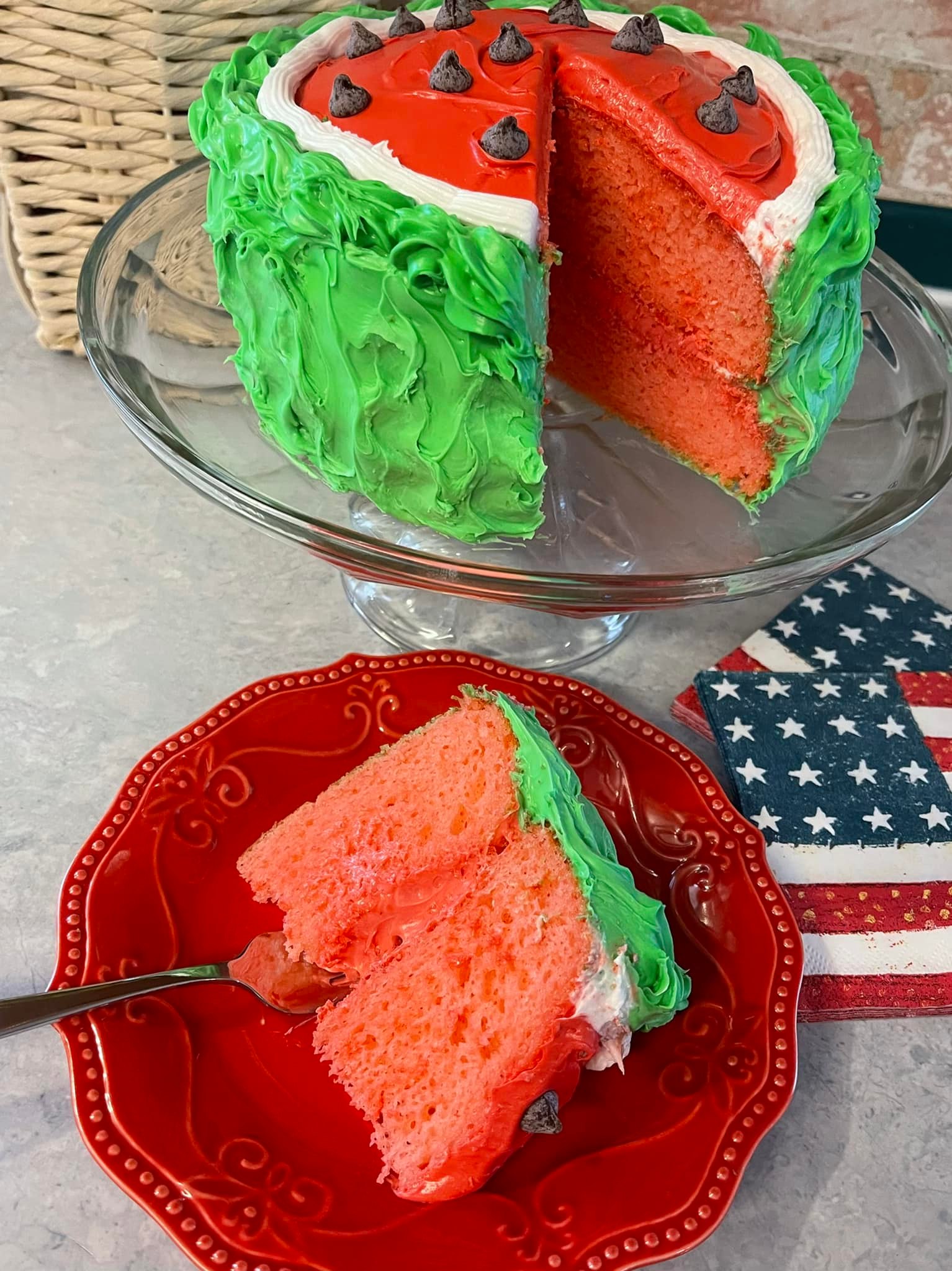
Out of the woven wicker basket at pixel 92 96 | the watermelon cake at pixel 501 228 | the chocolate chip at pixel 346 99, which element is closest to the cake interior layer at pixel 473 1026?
the watermelon cake at pixel 501 228

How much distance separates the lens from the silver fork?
52.7 inches

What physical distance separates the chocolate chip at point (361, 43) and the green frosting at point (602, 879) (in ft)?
3.52

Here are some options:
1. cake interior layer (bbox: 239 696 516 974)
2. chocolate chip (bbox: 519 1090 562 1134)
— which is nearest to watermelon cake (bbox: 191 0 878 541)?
cake interior layer (bbox: 239 696 516 974)

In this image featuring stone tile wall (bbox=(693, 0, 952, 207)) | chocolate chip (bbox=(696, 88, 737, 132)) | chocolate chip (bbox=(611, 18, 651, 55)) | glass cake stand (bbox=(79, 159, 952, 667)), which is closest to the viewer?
glass cake stand (bbox=(79, 159, 952, 667))

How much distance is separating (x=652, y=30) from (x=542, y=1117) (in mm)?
1637

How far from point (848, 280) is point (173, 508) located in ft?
4.51

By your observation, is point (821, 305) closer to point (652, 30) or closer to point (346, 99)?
point (652, 30)

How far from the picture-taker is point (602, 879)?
137 centimetres

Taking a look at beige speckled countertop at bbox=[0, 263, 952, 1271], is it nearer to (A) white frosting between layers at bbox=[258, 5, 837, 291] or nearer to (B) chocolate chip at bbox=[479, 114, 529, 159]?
(A) white frosting between layers at bbox=[258, 5, 837, 291]

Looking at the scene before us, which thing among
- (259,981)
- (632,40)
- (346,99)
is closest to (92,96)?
(346,99)

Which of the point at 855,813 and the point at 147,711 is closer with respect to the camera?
the point at 855,813

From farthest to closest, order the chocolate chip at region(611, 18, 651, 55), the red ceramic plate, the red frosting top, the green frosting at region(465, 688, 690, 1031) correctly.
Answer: the chocolate chip at region(611, 18, 651, 55), the red frosting top, the green frosting at region(465, 688, 690, 1031), the red ceramic plate

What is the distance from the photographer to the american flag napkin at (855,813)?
161 cm

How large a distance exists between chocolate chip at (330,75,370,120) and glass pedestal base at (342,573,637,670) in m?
0.82
